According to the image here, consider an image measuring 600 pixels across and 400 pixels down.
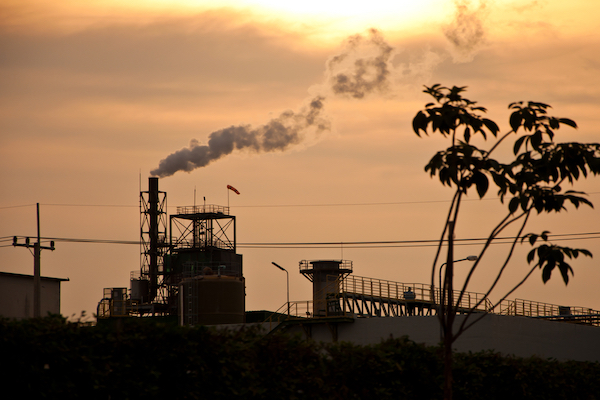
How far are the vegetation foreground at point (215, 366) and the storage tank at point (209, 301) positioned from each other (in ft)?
107

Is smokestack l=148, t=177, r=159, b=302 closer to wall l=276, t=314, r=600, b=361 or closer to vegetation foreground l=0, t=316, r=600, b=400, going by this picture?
wall l=276, t=314, r=600, b=361

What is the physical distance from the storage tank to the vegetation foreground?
107 ft

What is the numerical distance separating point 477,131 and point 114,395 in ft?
22.0

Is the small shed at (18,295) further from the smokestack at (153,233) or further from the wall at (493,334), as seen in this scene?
the wall at (493,334)

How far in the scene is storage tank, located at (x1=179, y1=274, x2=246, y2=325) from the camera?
1836 inches

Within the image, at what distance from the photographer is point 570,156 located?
34.9 ft

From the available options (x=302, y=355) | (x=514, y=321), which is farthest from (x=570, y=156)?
(x=514, y=321)

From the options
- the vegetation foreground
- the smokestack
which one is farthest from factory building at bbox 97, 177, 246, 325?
the vegetation foreground

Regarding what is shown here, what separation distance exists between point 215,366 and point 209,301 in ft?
119

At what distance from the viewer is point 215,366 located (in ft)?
37.2

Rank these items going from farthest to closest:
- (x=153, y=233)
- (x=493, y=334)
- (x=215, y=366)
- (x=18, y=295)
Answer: (x=153, y=233) → (x=18, y=295) → (x=493, y=334) → (x=215, y=366)

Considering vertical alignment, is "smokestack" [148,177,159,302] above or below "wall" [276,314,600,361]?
above

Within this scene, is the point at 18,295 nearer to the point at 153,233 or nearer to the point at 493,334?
the point at 153,233

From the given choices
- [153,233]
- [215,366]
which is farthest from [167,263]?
[215,366]
